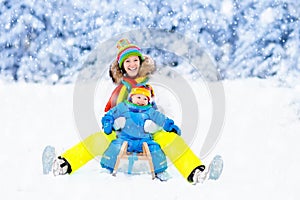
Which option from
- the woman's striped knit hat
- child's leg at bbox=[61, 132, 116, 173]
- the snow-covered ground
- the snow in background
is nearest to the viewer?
the snow-covered ground

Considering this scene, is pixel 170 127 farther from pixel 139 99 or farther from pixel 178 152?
pixel 139 99

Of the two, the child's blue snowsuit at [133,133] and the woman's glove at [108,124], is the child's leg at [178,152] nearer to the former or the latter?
the child's blue snowsuit at [133,133]

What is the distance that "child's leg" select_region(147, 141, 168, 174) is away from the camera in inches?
147

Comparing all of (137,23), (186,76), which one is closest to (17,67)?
(137,23)

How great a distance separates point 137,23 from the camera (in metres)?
8.09

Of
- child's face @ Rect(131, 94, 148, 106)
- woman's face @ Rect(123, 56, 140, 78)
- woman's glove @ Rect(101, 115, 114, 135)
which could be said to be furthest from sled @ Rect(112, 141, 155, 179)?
woman's face @ Rect(123, 56, 140, 78)

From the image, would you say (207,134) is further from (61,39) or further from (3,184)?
(61,39)

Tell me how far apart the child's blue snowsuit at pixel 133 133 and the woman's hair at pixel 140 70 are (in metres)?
0.44

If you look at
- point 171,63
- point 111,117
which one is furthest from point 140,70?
point 171,63

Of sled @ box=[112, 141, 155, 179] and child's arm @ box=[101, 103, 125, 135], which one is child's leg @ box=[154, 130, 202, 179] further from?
child's arm @ box=[101, 103, 125, 135]

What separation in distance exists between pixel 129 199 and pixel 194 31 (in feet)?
17.1

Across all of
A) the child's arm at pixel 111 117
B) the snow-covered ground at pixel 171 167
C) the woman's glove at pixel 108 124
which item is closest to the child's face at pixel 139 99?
the child's arm at pixel 111 117

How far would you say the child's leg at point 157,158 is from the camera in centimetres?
373

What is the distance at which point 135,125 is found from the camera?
12.4ft
